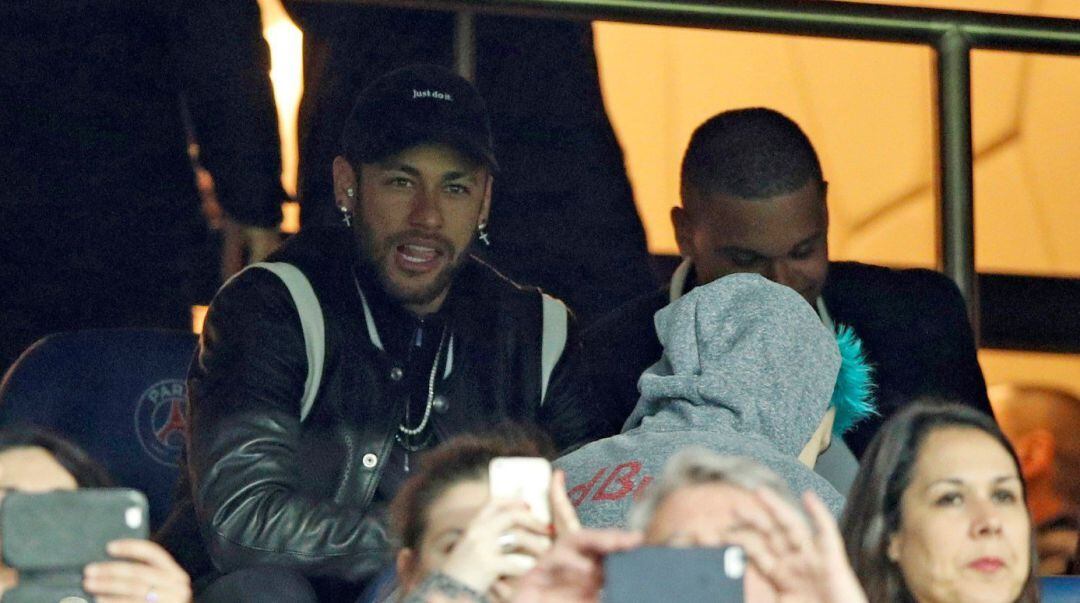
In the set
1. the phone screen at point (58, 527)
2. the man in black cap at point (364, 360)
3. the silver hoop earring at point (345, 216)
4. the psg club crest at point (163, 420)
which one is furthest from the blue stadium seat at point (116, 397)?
the phone screen at point (58, 527)

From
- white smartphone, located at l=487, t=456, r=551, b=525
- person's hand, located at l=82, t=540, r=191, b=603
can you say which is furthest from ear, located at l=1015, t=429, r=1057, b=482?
person's hand, located at l=82, t=540, r=191, b=603

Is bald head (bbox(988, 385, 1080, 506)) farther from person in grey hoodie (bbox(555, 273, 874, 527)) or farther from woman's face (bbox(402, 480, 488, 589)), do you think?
woman's face (bbox(402, 480, 488, 589))

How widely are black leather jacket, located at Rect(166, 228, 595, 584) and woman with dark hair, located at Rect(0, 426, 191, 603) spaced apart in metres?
0.20

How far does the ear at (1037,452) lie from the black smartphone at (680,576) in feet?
8.69

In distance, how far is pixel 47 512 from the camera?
223 cm

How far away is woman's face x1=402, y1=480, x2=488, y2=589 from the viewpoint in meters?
2.78

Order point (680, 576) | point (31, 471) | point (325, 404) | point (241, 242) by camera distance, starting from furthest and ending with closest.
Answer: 1. point (241, 242)
2. point (325, 404)
3. point (31, 471)
4. point (680, 576)

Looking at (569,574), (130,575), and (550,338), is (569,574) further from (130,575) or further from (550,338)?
(550,338)

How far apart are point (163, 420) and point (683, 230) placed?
3.22 feet

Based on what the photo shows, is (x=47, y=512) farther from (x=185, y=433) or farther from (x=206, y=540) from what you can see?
(x=185, y=433)

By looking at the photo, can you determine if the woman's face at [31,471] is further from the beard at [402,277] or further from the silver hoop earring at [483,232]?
the silver hoop earring at [483,232]

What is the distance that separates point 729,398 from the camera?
8.85 feet

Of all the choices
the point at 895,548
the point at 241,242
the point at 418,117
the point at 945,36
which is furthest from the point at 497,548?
the point at 945,36

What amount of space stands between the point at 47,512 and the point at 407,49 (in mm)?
1802
